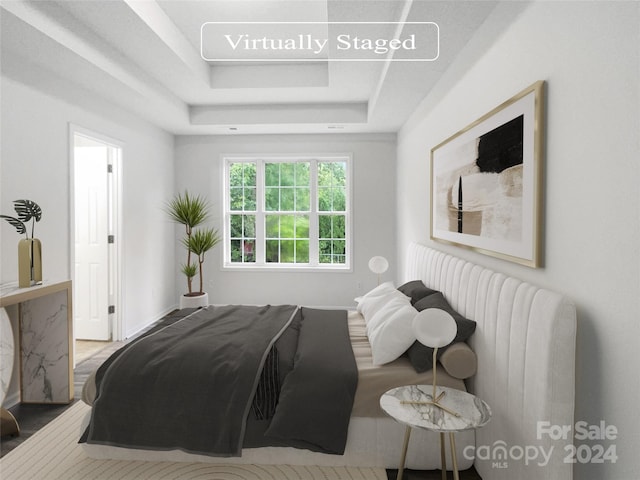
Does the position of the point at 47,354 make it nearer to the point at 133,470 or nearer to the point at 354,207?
the point at 133,470

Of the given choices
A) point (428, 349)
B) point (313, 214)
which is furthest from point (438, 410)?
point (313, 214)

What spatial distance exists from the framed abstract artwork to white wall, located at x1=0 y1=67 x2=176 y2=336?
319cm

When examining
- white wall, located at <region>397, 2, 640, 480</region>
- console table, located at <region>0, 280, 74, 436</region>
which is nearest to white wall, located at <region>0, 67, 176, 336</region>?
console table, located at <region>0, 280, 74, 436</region>

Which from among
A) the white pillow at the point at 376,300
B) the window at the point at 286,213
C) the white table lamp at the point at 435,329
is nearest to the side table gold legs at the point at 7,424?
the white pillow at the point at 376,300

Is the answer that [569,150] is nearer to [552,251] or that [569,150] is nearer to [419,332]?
[552,251]

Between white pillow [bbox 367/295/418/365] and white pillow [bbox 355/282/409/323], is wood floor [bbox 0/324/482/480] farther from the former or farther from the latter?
white pillow [bbox 355/282/409/323]

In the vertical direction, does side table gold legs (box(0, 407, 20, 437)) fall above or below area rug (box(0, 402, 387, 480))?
above

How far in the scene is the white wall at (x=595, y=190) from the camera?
119cm

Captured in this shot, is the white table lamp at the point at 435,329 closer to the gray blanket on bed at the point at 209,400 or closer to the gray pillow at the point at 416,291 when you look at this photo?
the gray blanket on bed at the point at 209,400

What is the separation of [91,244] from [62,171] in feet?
3.69

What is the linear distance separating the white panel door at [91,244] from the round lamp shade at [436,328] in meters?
3.70

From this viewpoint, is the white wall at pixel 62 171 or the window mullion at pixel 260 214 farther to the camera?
the window mullion at pixel 260 214

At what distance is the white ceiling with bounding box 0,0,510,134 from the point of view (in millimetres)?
2420

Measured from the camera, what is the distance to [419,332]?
5.69 ft
